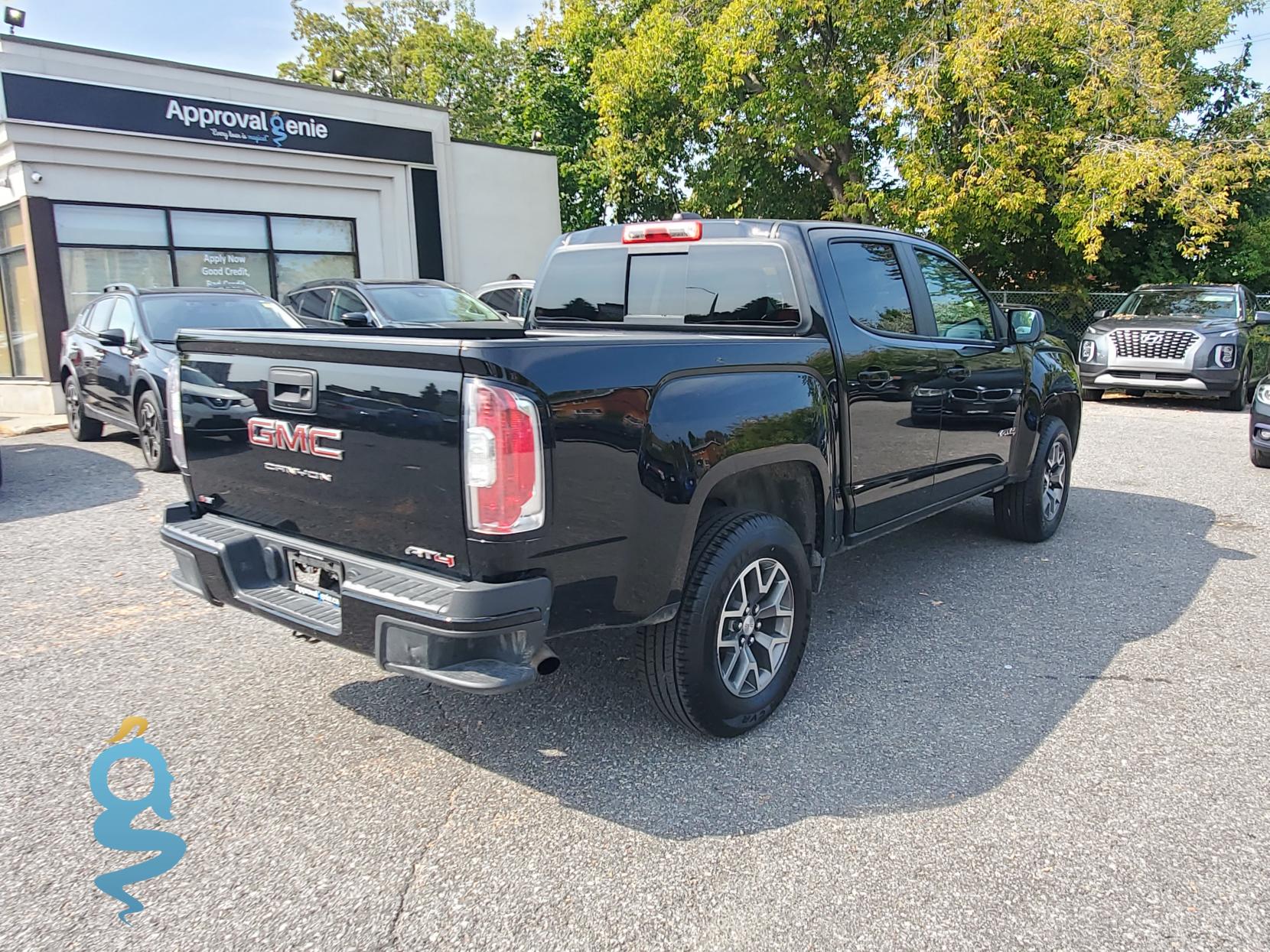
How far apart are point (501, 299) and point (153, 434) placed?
709 centimetres

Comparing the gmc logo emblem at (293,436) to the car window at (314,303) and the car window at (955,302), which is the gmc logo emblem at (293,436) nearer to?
the car window at (955,302)

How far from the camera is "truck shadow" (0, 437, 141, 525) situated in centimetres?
724

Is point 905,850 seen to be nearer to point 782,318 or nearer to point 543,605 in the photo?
point 543,605

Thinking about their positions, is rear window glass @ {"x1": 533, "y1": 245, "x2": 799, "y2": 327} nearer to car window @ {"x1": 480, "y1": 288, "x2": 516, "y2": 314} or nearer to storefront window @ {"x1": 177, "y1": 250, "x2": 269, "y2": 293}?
car window @ {"x1": 480, "y1": 288, "x2": 516, "y2": 314}

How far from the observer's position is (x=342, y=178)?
1686 cm

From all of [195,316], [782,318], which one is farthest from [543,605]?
[195,316]

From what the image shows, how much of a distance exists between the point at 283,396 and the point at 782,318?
2119mm

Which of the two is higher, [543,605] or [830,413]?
[830,413]

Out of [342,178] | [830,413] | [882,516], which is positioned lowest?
[882,516]

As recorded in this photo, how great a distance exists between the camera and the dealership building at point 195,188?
12961mm

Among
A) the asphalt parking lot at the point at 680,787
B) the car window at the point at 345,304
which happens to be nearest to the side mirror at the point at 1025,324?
the asphalt parking lot at the point at 680,787

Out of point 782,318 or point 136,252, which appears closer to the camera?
point 782,318
